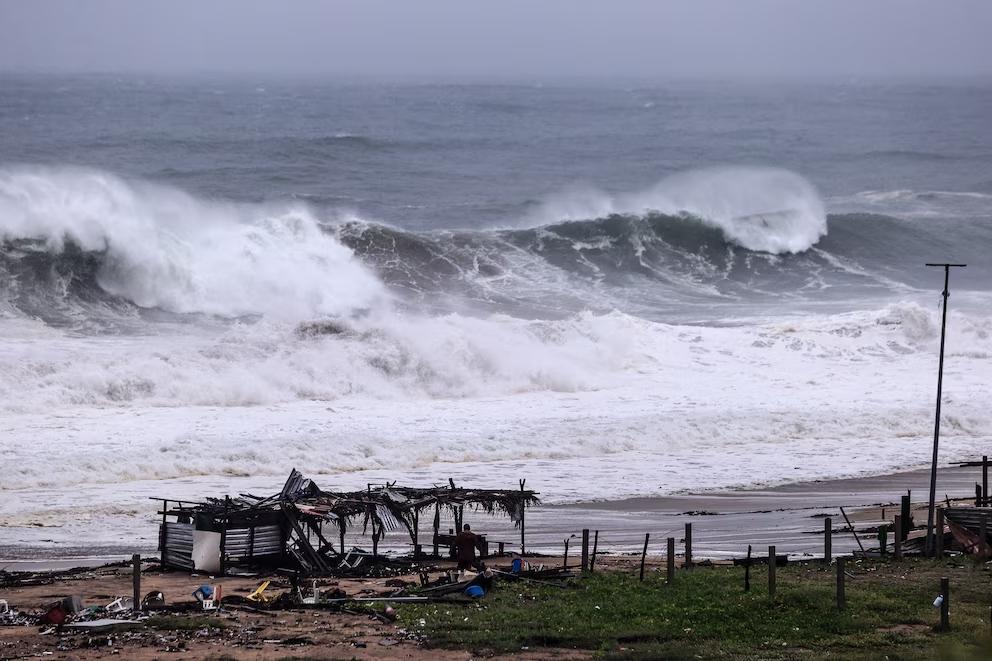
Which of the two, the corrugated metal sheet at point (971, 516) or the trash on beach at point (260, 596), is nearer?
the trash on beach at point (260, 596)

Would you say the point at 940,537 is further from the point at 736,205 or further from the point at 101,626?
the point at 736,205

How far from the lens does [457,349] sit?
1244 inches

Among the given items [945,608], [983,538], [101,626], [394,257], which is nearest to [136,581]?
[101,626]

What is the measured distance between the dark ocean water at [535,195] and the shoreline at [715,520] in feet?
55.5

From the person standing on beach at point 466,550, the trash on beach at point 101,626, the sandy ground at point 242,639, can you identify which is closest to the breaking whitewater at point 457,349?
the sandy ground at point 242,639

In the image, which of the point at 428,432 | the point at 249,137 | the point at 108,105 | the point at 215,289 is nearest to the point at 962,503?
the point at 428,432

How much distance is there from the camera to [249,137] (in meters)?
76.7

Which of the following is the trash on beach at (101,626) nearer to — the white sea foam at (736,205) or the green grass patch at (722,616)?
the green grass patch at (722,616)

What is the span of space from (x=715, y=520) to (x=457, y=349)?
12476 millimetres

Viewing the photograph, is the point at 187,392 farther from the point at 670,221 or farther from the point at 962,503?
the point at 670,221

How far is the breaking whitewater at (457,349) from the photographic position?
78.8 feet

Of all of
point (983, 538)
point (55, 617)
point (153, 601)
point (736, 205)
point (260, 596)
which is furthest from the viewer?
point (736, 205)

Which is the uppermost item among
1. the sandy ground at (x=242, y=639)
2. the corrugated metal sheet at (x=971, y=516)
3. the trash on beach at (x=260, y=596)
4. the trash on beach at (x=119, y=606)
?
the corrugated metal sheet at (x=971, y=516)

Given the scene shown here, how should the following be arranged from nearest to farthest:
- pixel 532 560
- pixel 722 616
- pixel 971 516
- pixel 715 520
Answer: pixel 722 616 < pixel 971 516 < pixel 532 560 < pixel 715 520
